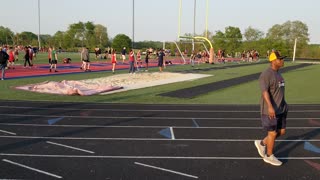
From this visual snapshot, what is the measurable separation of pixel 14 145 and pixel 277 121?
525 centimetres

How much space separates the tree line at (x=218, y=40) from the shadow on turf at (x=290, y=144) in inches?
2009

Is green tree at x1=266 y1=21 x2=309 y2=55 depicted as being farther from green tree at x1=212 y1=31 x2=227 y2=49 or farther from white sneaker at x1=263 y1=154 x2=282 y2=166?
white sneaker at x1=263 y1=154 x2=282 y2=166

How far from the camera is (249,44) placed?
236 ft

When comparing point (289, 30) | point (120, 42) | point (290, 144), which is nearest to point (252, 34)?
point (289, 30)

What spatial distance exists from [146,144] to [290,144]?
3.16 meters

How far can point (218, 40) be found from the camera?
71.1m

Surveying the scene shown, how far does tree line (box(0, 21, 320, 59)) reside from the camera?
6731 cm

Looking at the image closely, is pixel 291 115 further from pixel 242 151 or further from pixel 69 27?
pixel 69 27

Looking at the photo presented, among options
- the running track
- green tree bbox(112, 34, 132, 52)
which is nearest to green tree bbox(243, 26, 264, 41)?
green tree bbox(112, 34, 132, 52)

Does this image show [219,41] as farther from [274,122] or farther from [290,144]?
[274,122]

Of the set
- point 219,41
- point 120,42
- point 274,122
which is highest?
point 219,41

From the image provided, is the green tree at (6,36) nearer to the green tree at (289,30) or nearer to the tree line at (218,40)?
the tree line at (218,40)

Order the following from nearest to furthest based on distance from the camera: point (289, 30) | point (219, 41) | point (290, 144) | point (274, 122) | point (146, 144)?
point (274, 122) < point (146, 144) < point (290, 144) < point (219, 41) < point (289, 30)

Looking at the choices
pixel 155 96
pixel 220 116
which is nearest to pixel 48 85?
pixel 155 96
